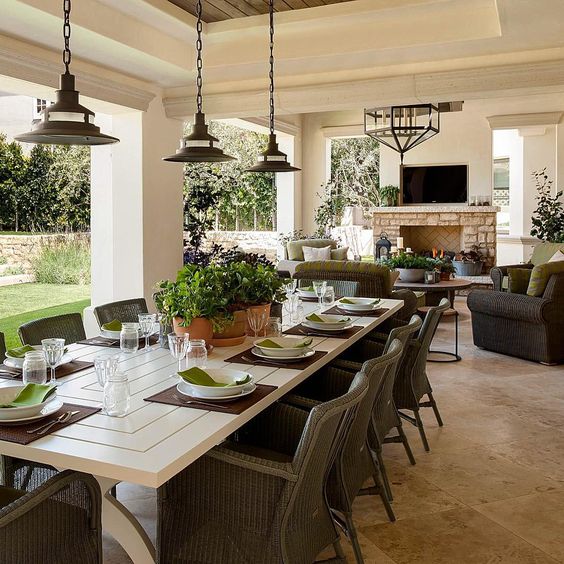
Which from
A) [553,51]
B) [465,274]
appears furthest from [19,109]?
[465,274]

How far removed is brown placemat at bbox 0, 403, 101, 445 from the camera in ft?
Answer: 5.82

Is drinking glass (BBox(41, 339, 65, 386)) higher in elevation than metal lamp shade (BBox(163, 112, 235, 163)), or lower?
lower

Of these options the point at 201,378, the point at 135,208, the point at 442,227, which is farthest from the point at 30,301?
the point at 442,227

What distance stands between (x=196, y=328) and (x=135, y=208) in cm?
351

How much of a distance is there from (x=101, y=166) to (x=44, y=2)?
2500 mm

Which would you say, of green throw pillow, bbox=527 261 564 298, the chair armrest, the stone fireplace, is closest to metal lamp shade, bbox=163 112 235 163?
the chair armrest

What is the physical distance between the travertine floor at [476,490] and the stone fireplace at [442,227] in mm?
5942

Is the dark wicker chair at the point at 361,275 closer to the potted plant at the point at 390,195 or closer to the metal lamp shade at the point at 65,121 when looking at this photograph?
the metal lamp shade at the point at 65,121

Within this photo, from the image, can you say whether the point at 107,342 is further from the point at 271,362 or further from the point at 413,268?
the point at 413,268

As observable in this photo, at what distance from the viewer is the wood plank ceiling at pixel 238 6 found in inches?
187

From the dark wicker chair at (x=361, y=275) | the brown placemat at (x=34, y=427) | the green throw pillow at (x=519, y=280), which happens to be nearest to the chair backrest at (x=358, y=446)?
the brown placemat at (x=34, y=427)

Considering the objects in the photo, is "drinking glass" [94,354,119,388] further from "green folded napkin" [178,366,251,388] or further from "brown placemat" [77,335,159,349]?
"brown placemat" [77,335,159,349]

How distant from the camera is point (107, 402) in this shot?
78.1 inches

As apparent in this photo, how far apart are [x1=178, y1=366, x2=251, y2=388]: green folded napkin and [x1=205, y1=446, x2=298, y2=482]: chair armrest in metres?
0.35
